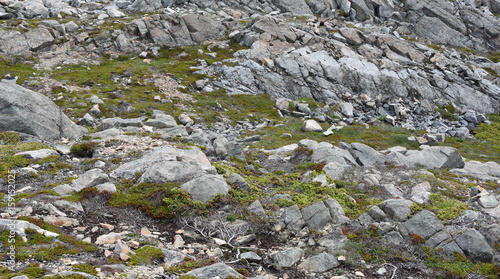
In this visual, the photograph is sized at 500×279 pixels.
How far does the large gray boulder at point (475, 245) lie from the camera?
1116cm

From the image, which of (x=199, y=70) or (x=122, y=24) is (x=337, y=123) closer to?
(x=199, y=70)

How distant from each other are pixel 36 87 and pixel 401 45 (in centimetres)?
5389

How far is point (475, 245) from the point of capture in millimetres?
11367

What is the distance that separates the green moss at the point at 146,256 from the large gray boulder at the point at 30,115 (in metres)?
13.5

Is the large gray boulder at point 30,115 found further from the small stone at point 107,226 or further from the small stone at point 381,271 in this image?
the small stone at point 381,271

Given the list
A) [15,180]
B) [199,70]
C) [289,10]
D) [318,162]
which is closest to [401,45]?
[289,10]

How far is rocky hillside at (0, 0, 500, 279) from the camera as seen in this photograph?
1079 cm

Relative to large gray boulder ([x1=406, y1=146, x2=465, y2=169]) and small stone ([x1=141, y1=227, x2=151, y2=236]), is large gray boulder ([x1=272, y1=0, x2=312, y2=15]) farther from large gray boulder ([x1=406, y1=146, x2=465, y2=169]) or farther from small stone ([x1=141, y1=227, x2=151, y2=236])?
small stone ([x1=141, y1=227, x2=151, y2=236])

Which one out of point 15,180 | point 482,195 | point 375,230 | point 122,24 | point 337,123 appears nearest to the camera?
point 375,230

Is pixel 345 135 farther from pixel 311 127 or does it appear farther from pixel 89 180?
pixel 89 180

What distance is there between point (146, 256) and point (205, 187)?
4.42 meters

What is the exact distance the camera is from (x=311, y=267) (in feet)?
35.0

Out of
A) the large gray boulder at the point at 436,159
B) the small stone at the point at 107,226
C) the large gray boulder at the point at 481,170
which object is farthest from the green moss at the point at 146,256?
the large gray boulder at the point at 481,170

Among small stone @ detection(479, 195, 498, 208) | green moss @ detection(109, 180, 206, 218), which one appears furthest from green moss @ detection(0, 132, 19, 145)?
small stone @ detection(479, 195, 498, 208)
